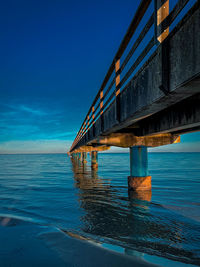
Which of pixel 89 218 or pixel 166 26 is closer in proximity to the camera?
pixel 166 26

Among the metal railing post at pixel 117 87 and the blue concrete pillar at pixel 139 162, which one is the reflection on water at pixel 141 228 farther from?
the metal railing post at pixel 117 87

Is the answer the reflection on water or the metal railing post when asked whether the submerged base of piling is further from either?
the metal railing post

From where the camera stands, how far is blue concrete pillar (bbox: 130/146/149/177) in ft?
34.9

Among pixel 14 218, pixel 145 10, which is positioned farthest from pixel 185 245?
pixel 145 10

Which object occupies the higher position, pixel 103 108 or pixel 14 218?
pixel 103 108

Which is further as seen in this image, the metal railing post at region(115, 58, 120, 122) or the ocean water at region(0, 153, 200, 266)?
the metal railing post at region(115, 58, 120, 122)

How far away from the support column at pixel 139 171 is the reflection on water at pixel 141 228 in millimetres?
1552

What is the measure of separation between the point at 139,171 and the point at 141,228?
4.98m

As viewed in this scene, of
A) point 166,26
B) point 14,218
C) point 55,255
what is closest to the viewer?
point 166,26

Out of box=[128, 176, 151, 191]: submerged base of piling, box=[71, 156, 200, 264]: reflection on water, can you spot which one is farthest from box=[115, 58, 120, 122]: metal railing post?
box=[128, 176, 151, 191]: submerged base of piling

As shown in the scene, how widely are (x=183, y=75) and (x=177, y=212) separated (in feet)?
20.3

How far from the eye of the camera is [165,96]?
355 centimetres

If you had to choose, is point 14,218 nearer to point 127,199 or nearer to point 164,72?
point 127,199

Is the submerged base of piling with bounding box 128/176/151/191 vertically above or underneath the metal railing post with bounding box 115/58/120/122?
underneath
